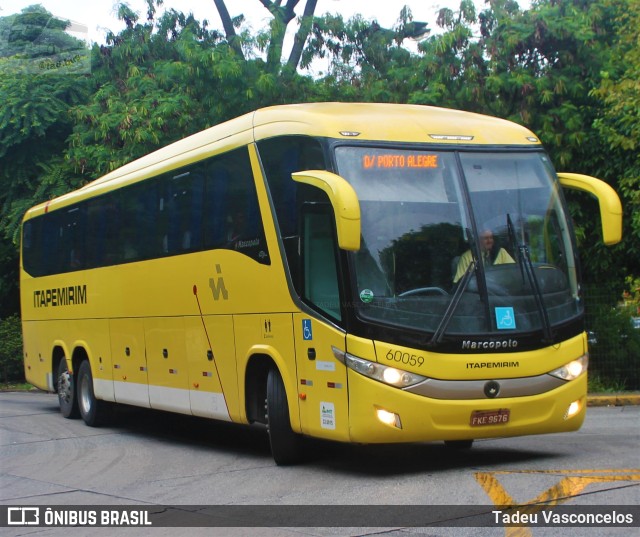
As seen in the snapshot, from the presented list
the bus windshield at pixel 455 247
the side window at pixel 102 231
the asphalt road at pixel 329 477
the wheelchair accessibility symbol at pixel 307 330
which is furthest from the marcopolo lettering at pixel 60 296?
the bus windshield at pixel 455 247

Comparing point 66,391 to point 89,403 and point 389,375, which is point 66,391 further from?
point 389,375

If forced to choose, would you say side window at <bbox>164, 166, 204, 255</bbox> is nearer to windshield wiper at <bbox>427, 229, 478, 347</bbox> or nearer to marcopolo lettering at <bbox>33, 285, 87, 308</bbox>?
marcopolo lettering at <bbox>33, 285, 87, 308</bbox>

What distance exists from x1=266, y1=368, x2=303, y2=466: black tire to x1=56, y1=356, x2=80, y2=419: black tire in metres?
7.58

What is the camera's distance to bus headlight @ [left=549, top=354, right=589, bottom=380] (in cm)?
1010

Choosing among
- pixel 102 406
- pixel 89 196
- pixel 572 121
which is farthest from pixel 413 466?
pixel 572 121

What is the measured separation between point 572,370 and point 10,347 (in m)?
23.9

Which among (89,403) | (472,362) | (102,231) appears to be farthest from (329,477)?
(89,403)

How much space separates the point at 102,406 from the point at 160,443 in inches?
110

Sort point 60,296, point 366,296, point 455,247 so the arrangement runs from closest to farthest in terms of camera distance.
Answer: point 366,296 → point 455,247 → point 60,296

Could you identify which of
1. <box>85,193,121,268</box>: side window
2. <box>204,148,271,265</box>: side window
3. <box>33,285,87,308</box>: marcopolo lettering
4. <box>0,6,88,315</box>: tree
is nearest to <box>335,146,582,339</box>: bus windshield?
<box>204,148,271,265</box>: side window

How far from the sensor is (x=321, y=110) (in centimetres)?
1067

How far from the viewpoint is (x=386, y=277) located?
9648 mm

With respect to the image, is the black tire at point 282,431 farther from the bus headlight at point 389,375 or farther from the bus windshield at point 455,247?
the bus windshield at point 455,247

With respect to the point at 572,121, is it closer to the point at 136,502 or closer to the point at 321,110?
the point at 321,110
